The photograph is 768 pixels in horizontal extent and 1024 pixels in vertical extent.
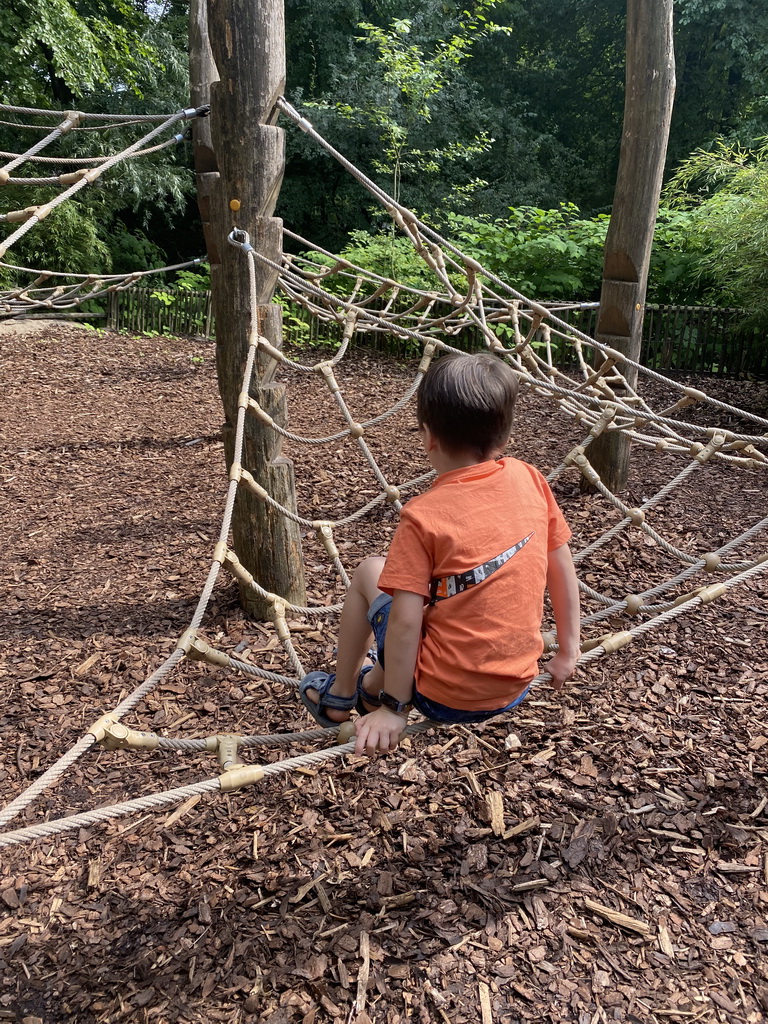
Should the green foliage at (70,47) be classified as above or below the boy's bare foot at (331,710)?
above

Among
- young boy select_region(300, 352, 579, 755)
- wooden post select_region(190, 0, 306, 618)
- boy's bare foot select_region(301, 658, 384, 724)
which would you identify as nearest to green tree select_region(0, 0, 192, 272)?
wooden post select_region(190, 0, 306, 618)

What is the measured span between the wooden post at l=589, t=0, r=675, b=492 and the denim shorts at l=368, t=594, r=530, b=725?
2366mm

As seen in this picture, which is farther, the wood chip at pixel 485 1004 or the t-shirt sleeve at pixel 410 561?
the wood chip at pixel 485 1004

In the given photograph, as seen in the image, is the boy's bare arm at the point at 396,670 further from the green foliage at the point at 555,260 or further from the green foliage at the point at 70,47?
the green foliage at the point at 70,47

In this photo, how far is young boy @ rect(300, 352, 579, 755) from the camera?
122 centimetres

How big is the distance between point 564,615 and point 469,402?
48cm

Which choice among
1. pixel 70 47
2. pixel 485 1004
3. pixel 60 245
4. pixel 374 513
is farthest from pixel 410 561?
pixel 60 245

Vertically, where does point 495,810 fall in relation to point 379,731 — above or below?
below

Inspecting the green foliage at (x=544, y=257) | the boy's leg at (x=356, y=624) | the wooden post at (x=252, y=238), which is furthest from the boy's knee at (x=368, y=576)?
the green foliage at (x=544, y=257)

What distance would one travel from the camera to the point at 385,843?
5.88 ft

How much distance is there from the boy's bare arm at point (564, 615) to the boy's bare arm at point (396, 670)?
336 millimetres

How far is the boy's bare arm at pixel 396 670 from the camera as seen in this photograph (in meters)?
1.23

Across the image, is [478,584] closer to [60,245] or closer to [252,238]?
[252,238]

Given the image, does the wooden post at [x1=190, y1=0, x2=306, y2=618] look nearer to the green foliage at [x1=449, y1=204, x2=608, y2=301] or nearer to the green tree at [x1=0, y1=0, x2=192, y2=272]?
the green foliage at [x1=449, y1=204, x2=608, y2=301]
